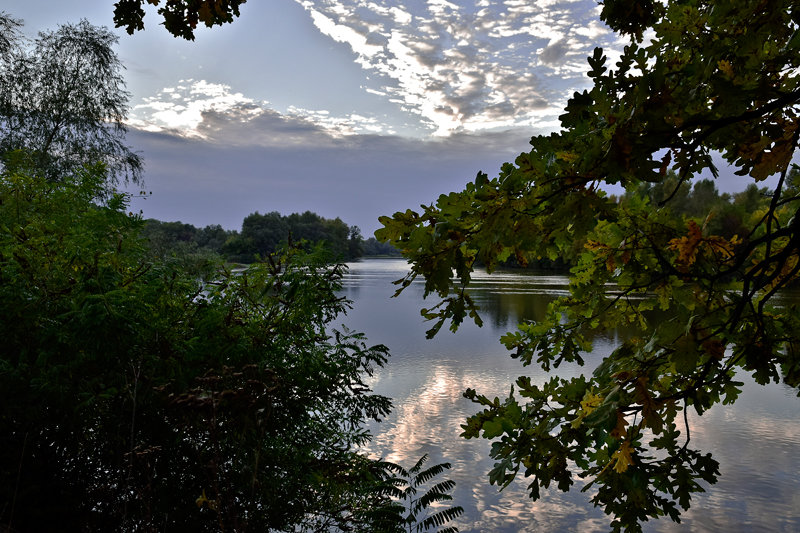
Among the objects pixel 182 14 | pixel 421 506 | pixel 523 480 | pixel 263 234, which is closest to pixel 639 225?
pixel 182 14

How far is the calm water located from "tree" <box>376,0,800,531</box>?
431 cm

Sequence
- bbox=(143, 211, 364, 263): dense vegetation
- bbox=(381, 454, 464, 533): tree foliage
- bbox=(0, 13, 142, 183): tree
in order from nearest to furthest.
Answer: bbox=(381, 454, 464, 533): tree foliage, bbox=(0, 13, 142, 183): tree, bbox=(143, 211, 364, 263): dense vegetation

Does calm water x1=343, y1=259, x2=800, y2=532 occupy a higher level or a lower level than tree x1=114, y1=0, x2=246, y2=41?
lower

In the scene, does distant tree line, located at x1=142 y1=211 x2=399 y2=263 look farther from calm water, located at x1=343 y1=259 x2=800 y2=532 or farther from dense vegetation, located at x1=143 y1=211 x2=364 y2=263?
calm water, located at x1=343 y1=259 x2=800 y2=532

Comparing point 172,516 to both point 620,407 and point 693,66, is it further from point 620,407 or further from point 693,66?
point 693,66

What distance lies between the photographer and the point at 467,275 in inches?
48.8

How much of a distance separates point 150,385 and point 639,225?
3075mm

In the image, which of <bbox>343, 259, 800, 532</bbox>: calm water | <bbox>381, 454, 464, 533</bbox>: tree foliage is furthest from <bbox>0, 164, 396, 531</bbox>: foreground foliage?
<bbox>343, 259, 800, 532</bbox>: calm water

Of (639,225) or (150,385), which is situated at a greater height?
(639,225)

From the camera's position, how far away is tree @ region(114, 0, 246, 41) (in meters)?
2.09

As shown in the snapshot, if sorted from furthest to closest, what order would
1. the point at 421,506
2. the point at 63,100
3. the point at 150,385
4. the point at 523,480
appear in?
1. the point at 63,100
2. the point at 523,480
3. the point at 421,506
4. the point at 150,385

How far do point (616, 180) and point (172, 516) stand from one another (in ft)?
10.8

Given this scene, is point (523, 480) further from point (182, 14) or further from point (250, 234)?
point (250, 234)

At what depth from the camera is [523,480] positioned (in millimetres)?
6352
